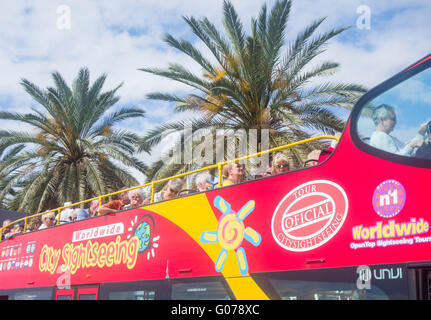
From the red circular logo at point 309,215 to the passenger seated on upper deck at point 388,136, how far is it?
1.96 feet

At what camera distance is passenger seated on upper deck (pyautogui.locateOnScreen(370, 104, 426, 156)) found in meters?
4.51

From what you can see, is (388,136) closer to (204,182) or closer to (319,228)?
(319,228)

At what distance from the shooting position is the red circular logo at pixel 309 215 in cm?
492

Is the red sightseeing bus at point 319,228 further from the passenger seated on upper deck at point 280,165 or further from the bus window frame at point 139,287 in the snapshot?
the passenger seated on upper deck at point 280,165

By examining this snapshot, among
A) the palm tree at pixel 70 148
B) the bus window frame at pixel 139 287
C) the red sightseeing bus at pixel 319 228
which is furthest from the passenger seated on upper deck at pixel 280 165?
the palm tree at pixel 70 148

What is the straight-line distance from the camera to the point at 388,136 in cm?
471

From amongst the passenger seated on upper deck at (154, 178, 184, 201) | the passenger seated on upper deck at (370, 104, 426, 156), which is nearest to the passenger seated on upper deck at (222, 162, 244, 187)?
the passenger seated on upper deck at (154, 178, 184, 201)

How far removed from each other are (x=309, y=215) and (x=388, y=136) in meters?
1.12

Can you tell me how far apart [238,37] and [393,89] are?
10.9 metres

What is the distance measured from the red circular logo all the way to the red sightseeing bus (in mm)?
11

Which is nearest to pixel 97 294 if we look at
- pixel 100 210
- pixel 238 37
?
pixel 100 210

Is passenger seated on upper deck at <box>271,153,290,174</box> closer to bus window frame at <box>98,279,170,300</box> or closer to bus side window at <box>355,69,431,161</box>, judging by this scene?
bus side window at <box>355,69,431,161</box>

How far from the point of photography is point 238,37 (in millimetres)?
15234

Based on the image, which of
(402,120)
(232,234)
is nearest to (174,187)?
(232,234)
